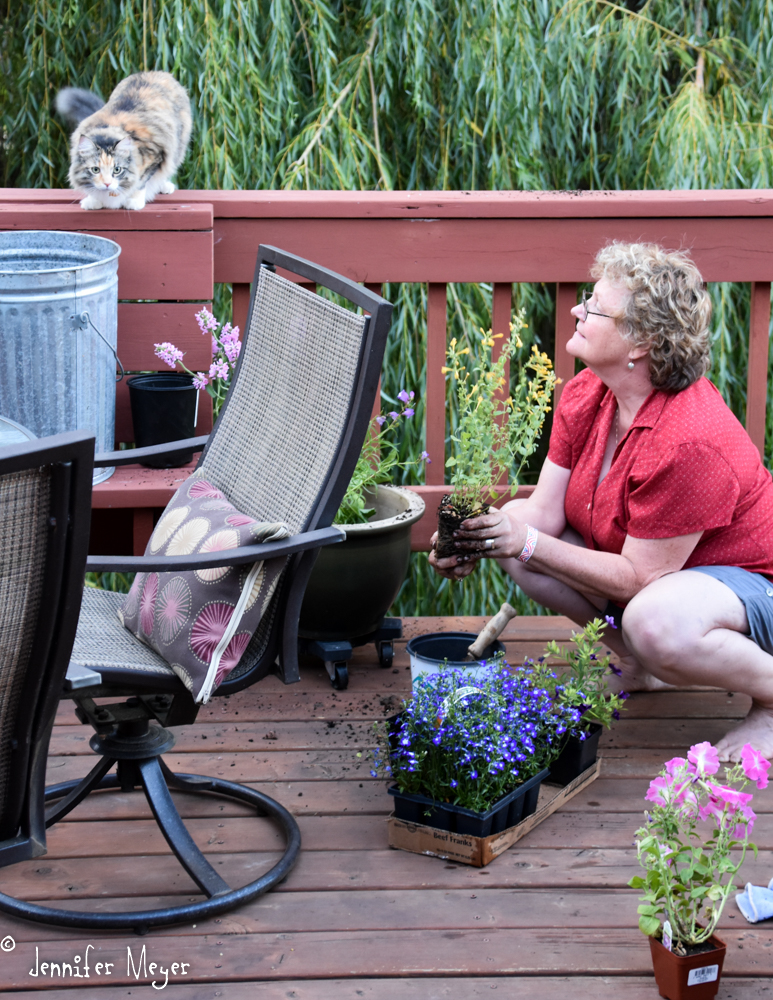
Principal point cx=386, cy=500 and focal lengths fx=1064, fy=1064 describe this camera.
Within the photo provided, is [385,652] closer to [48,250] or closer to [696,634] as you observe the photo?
[696,634]

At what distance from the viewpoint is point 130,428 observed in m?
2.86

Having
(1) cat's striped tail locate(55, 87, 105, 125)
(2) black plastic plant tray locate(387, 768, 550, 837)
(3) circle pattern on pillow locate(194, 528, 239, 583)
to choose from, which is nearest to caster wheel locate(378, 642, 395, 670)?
(2) black plastic plant tray locate(387, 768, 550, 837)

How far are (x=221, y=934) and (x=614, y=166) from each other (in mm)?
2615

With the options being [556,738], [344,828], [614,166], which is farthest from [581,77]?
[344,828]

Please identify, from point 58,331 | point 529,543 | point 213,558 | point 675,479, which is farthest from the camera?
point 58,331

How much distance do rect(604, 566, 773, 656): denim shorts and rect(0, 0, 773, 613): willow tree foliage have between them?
1081mm

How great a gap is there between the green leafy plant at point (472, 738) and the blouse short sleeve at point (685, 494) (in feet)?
1.33

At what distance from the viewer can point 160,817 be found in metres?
1.81

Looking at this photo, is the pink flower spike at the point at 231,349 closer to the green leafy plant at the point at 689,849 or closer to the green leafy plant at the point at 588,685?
the green leafy plant at the point at 588,685

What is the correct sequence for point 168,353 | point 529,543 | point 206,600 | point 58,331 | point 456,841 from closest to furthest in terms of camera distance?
point 206,600
point 456,841
point 529,543
point 58,331
point 168,353

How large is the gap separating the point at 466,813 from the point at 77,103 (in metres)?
2.23

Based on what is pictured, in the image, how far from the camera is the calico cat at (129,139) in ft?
8.63

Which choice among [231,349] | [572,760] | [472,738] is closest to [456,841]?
[472,738]

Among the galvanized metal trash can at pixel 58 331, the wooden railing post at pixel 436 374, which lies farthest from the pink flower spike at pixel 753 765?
the galvanized metal trash can at pixel 58 331
